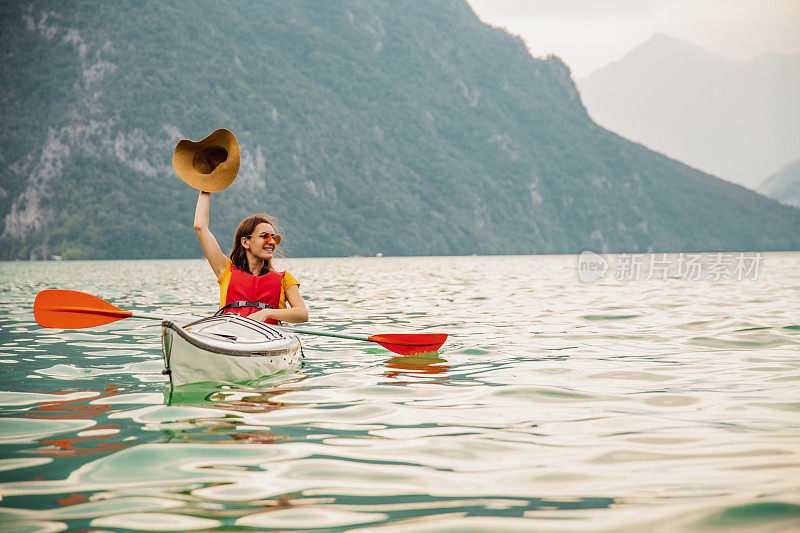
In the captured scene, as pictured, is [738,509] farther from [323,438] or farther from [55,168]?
[55,168]

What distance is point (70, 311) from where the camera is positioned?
797 cm

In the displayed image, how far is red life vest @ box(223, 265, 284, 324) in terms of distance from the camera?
8078 millimetres

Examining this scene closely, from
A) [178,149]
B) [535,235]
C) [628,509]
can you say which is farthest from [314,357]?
[535,235]

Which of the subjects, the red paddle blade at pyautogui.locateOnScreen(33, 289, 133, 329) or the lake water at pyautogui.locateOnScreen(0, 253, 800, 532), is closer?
the lake water at pyautogui.locateOnScreen(0, 253, 800, 532)

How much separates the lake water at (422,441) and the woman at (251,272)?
773 mm

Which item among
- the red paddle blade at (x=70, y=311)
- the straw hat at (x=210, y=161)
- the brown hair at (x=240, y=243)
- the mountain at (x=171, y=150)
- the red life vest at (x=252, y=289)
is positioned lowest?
the red paddle blade at (x=70, y=311)

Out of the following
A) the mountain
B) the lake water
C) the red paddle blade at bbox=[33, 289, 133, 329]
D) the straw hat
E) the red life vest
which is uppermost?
the mountain

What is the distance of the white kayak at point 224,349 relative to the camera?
6414 millimetres

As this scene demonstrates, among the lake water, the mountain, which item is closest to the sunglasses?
the lake water

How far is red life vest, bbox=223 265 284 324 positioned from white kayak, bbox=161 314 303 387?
22.0 inches
